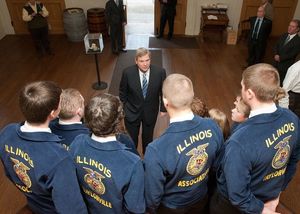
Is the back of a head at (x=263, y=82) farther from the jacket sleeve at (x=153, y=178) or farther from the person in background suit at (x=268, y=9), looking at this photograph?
the person in background suit at (x=268, y=9)

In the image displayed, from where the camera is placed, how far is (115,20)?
237 inches

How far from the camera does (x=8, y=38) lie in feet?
24.6

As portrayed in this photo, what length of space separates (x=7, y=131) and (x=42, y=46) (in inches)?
213

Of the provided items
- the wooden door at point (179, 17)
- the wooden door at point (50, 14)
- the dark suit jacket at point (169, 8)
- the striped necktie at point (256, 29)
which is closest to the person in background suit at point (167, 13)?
the dark suit jacket at point (169, 8)

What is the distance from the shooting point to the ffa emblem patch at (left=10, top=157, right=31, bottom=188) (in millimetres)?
1503

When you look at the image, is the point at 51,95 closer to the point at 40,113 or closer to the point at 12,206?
the point at 40,113

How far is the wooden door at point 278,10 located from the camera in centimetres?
708

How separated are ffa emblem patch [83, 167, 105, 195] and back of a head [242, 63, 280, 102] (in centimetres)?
101

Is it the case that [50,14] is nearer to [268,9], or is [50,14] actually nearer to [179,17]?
[179,17]

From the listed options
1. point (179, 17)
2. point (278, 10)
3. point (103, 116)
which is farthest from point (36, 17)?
point (278, 10)

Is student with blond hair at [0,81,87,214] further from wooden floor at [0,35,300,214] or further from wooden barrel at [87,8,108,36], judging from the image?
wooden barrel at [87,8,108,36]

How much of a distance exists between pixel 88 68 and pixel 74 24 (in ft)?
6.04

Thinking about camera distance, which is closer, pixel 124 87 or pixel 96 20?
pixel 124 87

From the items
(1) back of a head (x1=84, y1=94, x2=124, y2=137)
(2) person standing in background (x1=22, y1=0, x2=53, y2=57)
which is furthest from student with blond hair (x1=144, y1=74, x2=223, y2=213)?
(2) person standing in background (x1=22, y1=0, x2=53, y2=57)
